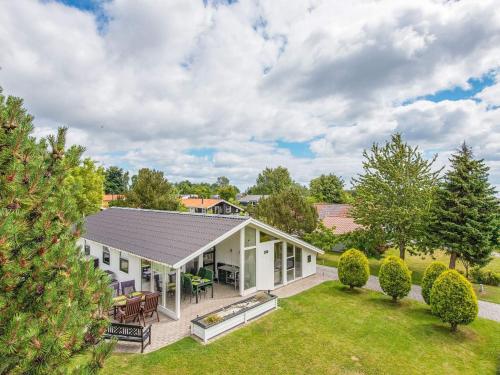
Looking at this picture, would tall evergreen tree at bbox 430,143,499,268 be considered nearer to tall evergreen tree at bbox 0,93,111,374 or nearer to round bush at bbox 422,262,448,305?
round bush at bbox 422,262,448,305

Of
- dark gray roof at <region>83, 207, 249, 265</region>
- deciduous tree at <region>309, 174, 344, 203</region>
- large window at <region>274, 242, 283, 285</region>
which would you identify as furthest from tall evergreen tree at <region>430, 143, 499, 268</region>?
deciduous tree at <region>309, 174, 344, 203</region>

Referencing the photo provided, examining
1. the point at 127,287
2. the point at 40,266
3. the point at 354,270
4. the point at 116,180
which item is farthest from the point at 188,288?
the point at 116,180

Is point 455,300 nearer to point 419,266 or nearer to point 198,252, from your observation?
point 198,252

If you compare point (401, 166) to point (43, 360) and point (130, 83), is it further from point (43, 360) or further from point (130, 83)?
point (43, 360)

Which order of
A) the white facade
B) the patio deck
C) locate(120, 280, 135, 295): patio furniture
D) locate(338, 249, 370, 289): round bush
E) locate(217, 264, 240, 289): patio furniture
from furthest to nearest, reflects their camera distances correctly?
locate(217, 264, 240, 289): patio furniture → locate(338, 249, 370, 289): round bush → the white facade → locate(120, 280, 135, 295): patio furniture → the patio deck

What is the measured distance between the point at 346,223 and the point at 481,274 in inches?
512

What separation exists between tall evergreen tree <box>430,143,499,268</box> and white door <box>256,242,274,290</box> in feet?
34.5

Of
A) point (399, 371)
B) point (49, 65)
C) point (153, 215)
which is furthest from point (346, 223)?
point (49, 65)

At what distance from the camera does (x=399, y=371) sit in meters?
8.48

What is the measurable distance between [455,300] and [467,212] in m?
8.48

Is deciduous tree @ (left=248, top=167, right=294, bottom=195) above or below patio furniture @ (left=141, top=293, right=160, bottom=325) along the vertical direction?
above

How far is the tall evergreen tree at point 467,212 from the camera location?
16.6 metres

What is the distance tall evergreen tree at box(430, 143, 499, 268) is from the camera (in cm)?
1661

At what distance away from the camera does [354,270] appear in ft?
49.1
